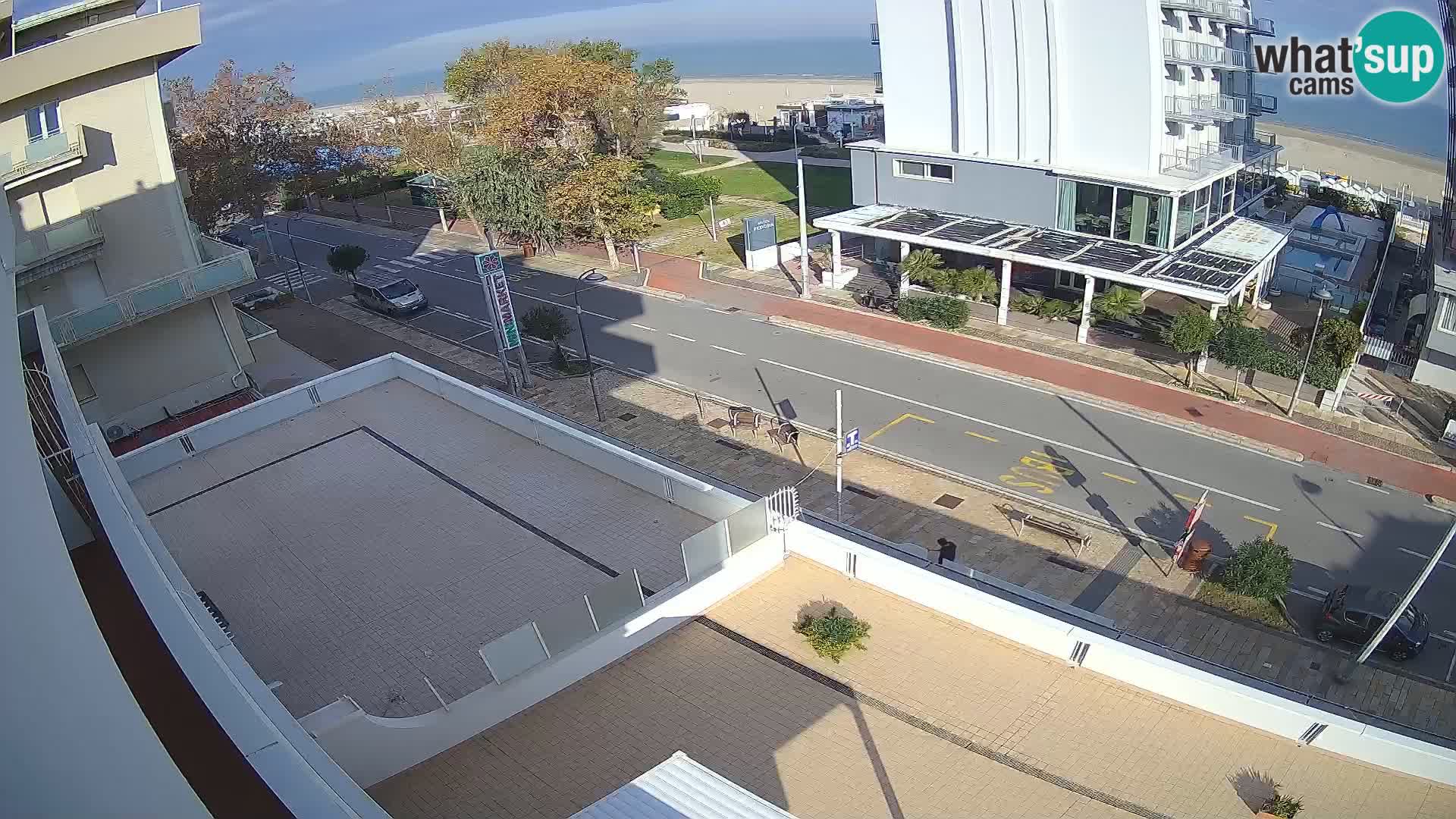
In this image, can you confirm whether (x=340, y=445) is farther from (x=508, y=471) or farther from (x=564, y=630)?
(x=564, y=630)

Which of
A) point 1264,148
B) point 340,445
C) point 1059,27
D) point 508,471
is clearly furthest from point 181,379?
point 1264,148

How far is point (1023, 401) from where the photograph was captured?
82.8 feet

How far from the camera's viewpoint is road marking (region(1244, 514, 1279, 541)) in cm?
1886

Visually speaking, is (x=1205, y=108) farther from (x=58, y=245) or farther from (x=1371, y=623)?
(x=58, y=245)

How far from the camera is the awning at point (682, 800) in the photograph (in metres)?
7.29

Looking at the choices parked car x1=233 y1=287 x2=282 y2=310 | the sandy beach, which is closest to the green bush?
parked car x1=233 y1=287 x2=282 y2=310

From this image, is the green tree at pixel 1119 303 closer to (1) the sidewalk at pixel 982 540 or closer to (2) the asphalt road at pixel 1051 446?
(2) the asphalt road at pixel 1051 446

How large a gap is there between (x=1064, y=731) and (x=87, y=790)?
29.8 feet

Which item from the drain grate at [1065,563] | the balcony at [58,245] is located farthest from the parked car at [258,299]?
the drain grate at [1065,563]

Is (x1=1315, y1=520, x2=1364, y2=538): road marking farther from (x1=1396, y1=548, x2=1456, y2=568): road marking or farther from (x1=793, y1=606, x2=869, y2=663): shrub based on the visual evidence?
(x1=793, y1=606, x2=869, y2=663): shrub

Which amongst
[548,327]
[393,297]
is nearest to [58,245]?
[548,327]

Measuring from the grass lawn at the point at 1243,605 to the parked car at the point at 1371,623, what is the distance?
2.18 feet

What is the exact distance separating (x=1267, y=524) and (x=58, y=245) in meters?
31.0

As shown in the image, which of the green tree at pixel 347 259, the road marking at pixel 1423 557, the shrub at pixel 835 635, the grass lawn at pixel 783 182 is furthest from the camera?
the grass lawn at pixel 783 182
